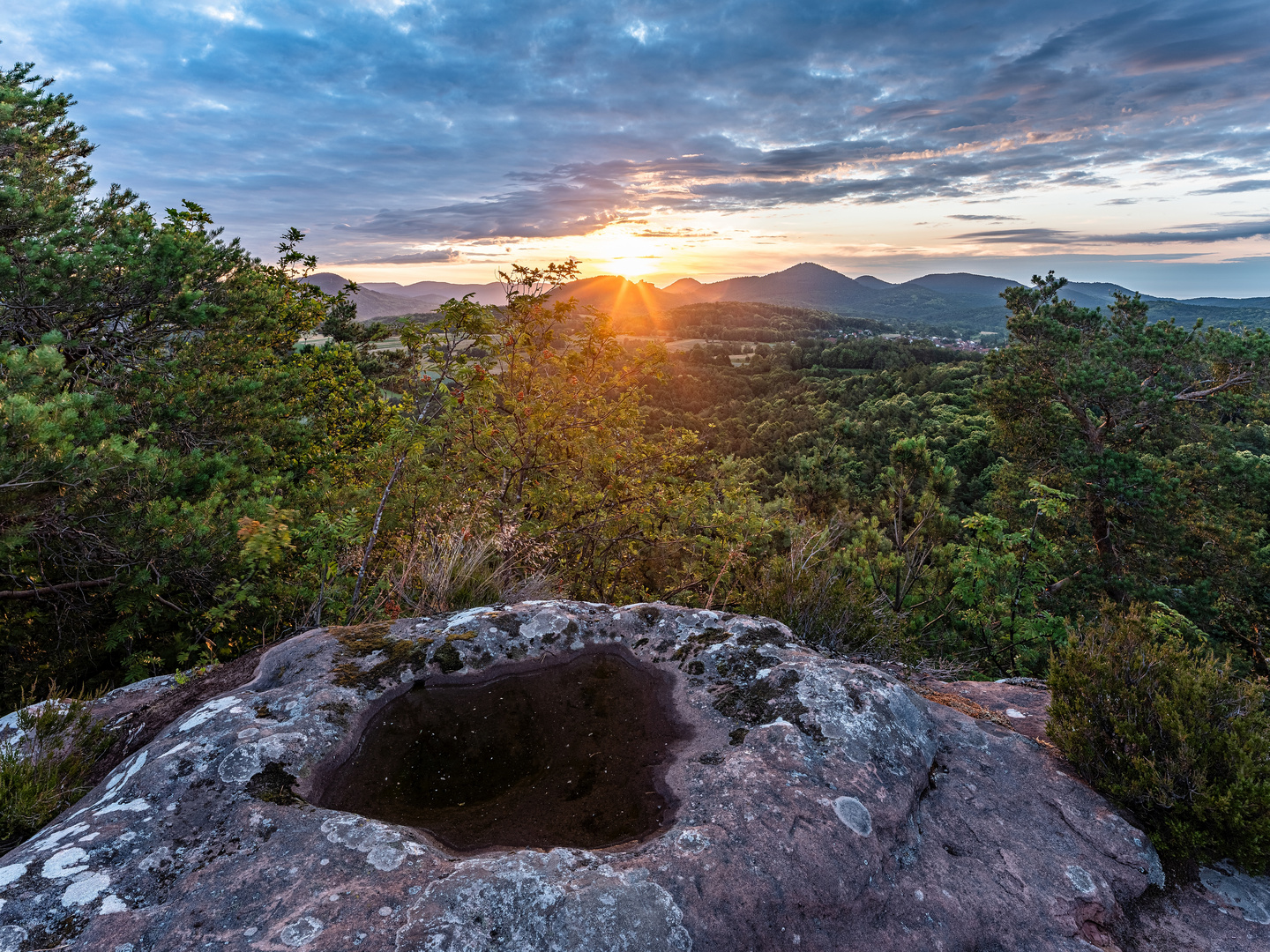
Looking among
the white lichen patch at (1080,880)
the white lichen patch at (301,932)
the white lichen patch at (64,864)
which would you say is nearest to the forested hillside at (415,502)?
the white lichen patch at (1080,880)

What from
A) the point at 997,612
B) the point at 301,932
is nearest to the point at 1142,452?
the point at 997,612

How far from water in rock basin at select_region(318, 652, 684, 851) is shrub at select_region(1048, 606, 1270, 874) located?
7.05 ft

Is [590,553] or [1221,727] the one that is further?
[590,553]

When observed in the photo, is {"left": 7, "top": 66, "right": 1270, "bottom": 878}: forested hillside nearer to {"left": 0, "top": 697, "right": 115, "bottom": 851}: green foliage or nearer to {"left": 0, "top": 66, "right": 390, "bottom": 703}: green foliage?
{"left": 0, "top": 66, "right": 390, "bottom": 703}: green foliage

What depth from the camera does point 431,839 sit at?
7.59 ft

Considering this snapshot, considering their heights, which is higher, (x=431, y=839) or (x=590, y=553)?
(x=431, y=839)

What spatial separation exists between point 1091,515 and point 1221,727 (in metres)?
16.5

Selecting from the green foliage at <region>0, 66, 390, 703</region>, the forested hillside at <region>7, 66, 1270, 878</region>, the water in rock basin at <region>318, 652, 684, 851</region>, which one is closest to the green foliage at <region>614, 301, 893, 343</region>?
the forested hillside at <region>7, 66, 1270, 878</region>

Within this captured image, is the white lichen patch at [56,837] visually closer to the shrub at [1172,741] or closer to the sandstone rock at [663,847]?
the sandstone rock at [663,847]

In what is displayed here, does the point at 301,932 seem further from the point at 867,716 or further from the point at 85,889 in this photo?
the point at 867,716

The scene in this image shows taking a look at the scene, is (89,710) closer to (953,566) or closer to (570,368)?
(570,368)

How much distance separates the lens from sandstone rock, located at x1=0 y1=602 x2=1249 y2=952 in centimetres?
186

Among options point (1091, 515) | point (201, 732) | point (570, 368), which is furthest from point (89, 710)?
point (1091, 515)

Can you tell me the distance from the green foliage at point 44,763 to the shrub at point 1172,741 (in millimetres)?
4945
